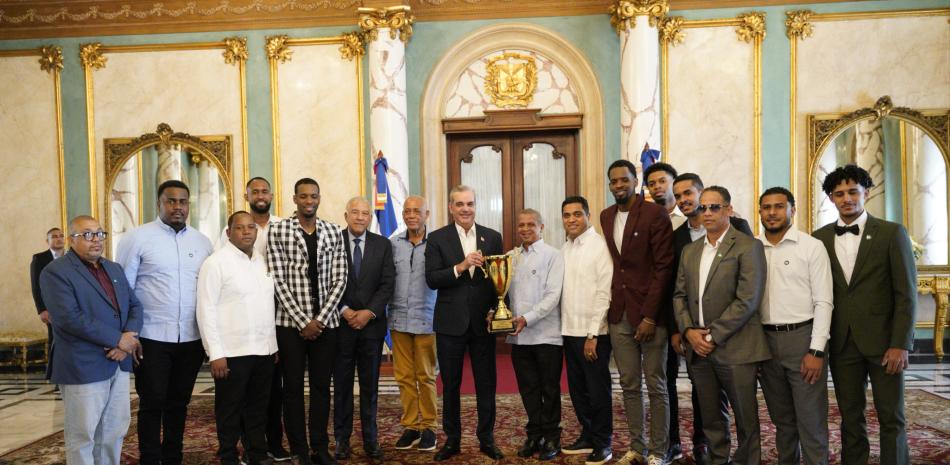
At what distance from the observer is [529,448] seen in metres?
4.05

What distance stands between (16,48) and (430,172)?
17.1ft

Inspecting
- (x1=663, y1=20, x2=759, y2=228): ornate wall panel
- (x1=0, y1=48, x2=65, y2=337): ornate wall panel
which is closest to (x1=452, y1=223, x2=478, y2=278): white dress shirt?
(x1=663, y1=20, x2=759, y2=228): ornate wall panel

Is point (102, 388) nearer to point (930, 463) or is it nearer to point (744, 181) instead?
point (930, 463)

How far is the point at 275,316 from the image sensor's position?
3.88 metres

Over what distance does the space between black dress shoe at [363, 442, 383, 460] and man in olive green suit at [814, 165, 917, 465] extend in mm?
2575

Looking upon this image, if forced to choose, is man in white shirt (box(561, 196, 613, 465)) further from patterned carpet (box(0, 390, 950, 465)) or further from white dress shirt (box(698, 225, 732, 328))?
white dress shirt (box(698, 225, 732, 328))

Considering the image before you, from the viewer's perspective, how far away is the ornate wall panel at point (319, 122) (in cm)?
777

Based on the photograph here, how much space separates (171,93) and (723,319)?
275 inches

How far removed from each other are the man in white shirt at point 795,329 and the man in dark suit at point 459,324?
156 cm

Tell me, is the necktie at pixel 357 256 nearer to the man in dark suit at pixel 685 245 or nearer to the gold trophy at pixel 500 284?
the gold trophy at pixel 500 284

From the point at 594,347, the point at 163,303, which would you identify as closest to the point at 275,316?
the point at 163,303

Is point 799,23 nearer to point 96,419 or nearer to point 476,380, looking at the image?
point 476,380

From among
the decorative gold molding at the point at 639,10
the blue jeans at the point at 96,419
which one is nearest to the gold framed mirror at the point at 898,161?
the decorative gold molding at the point at 639,10

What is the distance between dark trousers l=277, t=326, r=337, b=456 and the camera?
3.88 meters
